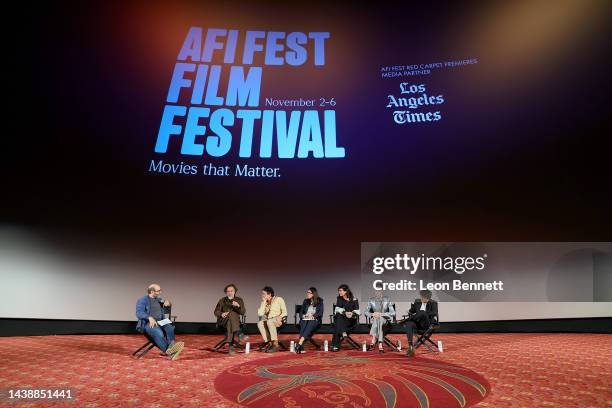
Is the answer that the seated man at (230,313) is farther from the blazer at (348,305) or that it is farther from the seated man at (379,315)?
the seated man at (379,315)

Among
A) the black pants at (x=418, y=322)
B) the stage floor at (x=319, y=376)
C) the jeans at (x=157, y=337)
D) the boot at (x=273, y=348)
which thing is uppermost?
the black pants at (x=418, y=322)

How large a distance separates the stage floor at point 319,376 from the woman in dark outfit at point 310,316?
27 cm

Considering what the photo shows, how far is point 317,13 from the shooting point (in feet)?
26.6

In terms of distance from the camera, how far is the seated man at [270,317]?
19.4 ft

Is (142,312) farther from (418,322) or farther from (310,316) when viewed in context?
(418,322)

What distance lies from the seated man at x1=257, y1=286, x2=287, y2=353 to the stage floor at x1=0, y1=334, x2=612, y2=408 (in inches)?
16.0

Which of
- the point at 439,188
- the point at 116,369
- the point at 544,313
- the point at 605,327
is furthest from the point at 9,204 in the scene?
the point at 605,327

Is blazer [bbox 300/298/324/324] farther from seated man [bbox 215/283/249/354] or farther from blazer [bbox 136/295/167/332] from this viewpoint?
blazer [bbox 136/295/167/332]

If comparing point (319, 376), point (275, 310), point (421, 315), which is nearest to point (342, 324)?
point (275, 310)

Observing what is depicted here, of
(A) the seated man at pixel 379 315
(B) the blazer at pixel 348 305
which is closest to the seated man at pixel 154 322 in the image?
(B) the blazer at pixel 348 305

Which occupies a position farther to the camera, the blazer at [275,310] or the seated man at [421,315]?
the blazer at [275,310]

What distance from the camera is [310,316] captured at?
609 centimetres

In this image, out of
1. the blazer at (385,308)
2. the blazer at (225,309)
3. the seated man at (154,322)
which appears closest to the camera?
the seated man at (154,322)

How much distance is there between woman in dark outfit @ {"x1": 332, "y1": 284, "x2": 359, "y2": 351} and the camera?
6.05 m
